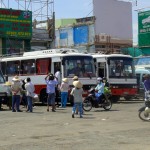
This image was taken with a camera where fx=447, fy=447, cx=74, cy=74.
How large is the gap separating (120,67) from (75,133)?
15.2m

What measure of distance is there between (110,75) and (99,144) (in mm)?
16648

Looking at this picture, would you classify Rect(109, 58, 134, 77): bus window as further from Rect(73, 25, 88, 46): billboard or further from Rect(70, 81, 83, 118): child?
Rect(73, 25, 88, 46): billboard

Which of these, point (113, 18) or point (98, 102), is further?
point (113, 18)

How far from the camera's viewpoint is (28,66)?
26828 millimetres

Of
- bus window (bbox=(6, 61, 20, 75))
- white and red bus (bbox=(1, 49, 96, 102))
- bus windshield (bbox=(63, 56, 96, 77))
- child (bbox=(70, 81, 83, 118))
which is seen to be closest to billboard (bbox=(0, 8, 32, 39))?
bus window (bbox=(6, 61, 20, 75))

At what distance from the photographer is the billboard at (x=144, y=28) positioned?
150ft

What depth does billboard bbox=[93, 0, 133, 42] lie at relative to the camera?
194ft

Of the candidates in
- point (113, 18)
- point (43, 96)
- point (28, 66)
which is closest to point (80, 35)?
point (113, 18)

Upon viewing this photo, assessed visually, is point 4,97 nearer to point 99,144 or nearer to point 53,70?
point 53,70

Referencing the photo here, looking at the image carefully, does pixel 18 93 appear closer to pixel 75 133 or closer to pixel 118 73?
pixel 118 73

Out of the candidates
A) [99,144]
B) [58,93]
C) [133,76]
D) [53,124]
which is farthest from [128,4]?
[99,144]

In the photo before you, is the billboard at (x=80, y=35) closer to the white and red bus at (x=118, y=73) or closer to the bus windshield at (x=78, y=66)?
the white and red bus at (x=118, y=73)

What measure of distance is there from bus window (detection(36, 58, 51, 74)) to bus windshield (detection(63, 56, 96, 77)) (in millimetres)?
1327

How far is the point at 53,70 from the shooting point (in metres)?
25.2
